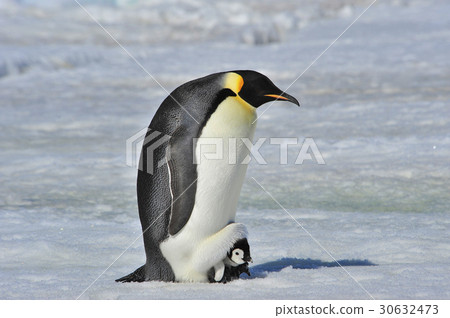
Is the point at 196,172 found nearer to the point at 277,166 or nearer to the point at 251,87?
the point at 251,87

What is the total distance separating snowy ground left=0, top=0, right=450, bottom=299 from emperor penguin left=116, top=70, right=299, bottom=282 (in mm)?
139

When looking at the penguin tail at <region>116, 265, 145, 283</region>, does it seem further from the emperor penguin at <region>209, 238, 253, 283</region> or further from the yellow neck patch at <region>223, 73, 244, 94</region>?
the yellow neck patch at <region>223, 73, 244, 94</region>

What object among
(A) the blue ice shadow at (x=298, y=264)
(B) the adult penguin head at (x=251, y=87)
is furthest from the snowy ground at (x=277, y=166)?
(B) the adult penguin head at (x=251, y=87)

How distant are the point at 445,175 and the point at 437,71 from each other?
4097 millimetres

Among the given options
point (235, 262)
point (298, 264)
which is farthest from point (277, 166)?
point (235, 262)

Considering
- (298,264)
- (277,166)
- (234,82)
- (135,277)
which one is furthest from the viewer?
(277,166)

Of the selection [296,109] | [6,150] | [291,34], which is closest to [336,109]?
[296,109]

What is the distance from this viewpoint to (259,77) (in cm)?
235

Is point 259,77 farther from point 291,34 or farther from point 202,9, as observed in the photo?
point 202,9

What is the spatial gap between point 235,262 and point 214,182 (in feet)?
0.93

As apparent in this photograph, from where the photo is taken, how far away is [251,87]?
91.3 inches

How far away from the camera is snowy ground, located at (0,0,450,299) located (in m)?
2.41

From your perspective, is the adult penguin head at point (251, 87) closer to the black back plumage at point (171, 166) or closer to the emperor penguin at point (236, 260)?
the black back plumage at point (171, 166)

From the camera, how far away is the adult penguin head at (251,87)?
2303 mm
